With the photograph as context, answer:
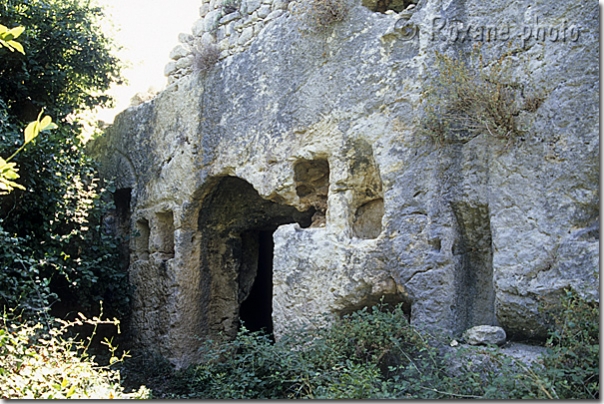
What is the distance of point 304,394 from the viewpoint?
166 inches

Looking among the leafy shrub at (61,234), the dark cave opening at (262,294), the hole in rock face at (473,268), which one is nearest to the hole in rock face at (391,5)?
the hole in rock face at (473,268)

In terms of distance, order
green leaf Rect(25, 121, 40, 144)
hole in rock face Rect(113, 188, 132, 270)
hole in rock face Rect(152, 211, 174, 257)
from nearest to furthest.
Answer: green leaf Rect(25, 121, 40, 144) < hole in rock face Rect(152, 211, 174, 257) < hole in rock face Rect(113, 188, 132, 270)

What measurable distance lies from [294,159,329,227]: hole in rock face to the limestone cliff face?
0.02 metres

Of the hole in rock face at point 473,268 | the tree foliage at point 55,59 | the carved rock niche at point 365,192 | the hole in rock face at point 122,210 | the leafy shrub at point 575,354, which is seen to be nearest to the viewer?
the leafy shrub at point 575,354

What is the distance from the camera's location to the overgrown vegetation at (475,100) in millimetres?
4324

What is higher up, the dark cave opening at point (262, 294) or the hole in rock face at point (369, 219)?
the hole in rock face at point (369, 219)

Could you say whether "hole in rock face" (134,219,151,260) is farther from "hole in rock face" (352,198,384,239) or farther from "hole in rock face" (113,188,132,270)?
"hole in rock face" (352,198,384,239)

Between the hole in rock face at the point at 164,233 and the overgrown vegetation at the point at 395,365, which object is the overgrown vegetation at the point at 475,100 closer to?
the overgrown vegetation at the point at 395,365

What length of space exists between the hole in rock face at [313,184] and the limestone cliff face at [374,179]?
16 millimetres

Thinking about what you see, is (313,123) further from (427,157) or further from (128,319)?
(128,319)

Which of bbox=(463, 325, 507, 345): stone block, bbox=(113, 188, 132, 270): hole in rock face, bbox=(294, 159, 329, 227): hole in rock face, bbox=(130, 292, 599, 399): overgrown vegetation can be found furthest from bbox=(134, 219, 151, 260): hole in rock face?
bbox=(463, 325, 507, 345): stone block

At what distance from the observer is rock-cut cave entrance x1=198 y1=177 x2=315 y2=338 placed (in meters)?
7.10

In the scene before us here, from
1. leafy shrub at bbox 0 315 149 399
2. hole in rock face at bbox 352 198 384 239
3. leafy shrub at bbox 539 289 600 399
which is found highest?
hole in rock face at bbox 352 198 384 239

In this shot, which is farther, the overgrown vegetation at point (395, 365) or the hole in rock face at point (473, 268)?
the hole in rock face at point (473, 268)
